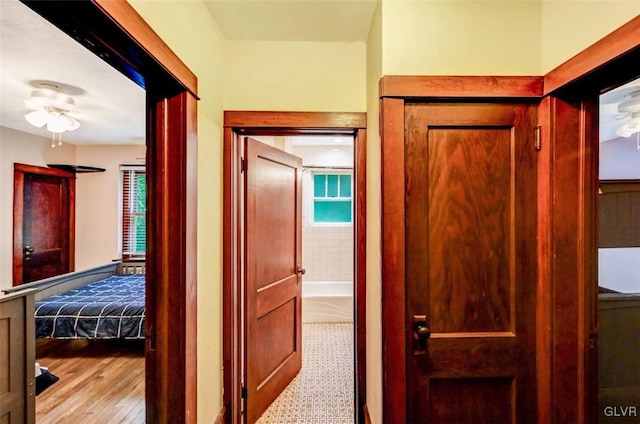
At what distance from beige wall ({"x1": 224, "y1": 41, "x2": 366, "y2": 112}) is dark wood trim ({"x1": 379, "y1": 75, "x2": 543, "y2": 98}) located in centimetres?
57

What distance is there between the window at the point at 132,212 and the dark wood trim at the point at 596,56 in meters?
5.17

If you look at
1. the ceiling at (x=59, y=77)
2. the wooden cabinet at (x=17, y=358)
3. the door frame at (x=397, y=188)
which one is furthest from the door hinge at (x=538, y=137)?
the wooden cabinet at (x=17, y=358)

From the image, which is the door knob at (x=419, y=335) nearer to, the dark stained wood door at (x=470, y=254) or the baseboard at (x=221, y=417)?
the dark stained wood door at (x=470, y=254)

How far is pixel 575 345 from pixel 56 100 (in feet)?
13.3

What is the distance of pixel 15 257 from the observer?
3.90 m

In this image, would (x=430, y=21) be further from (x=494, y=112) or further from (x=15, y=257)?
(x=15, y=257)

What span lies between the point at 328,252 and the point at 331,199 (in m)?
0.83

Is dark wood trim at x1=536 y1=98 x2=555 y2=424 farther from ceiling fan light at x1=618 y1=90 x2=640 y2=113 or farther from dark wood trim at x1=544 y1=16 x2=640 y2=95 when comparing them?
ceiling fan light at x1=618 y1=90 x2=640 y2=113

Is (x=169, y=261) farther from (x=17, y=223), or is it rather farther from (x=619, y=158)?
(x=17, y=223)

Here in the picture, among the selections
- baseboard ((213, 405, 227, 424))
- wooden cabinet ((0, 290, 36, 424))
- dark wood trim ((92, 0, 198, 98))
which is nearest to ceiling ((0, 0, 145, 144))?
dark wood trim ((92, 0, 198, 98))

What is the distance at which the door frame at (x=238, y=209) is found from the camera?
6.18 feet

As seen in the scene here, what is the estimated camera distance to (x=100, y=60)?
7.18 ft

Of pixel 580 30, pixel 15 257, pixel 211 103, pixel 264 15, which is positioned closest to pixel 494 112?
pixel 580 30

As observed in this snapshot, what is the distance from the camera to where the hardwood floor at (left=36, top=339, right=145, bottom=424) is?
236 centimetres
